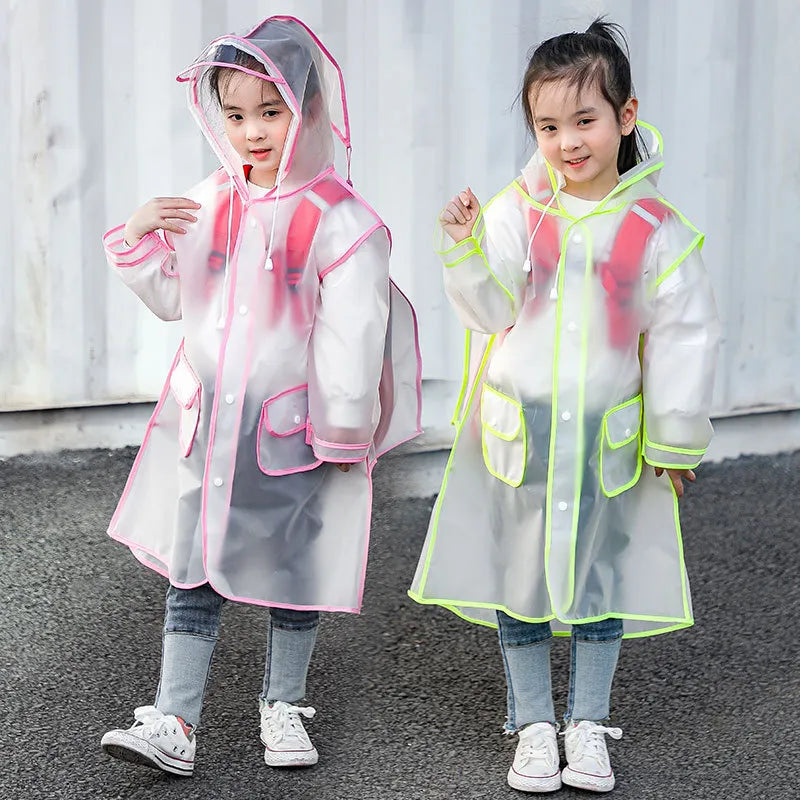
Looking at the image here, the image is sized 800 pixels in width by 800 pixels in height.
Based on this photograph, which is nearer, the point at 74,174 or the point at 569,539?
the point at 569,539

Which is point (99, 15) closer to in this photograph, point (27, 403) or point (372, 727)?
point (27, 403)

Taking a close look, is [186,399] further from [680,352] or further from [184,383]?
[680,352]

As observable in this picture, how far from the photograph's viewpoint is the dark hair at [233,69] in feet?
9.17

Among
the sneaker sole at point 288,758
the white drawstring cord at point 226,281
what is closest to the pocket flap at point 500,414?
the white drawstring cord at point 226,281

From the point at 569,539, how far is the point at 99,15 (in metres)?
3.05

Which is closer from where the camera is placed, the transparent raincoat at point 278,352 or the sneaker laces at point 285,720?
the transparent raincoat at point 278,352

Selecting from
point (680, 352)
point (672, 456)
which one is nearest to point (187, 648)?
point (672, 456)

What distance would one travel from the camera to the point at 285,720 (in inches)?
119

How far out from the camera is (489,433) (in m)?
2.95

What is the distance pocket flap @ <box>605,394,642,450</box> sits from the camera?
9.34 ft

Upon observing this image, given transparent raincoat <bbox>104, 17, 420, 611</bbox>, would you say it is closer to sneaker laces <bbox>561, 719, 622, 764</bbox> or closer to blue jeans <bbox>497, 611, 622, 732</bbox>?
blue jeans <bbox>497, 611, 622, 732</bbox>

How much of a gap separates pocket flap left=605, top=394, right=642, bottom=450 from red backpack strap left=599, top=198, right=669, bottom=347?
130 millimetres

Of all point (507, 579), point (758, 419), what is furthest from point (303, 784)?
point (758, 419)

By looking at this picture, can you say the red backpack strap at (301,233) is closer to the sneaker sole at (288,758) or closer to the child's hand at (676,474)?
the child's hand at (676,474)
